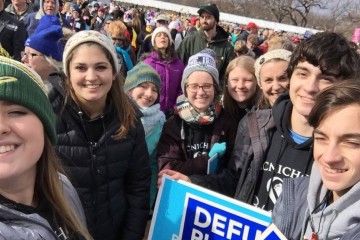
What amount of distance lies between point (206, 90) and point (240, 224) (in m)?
1.16

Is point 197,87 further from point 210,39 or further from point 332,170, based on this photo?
point 210,39

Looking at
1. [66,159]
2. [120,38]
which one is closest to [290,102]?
[66,159]

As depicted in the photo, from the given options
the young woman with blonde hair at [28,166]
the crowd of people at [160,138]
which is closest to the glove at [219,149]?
the crowd of people at [160,138]

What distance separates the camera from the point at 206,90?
298cm

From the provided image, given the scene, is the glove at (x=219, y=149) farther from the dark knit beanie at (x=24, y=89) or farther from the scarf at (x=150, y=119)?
the dark knit beanie at (x=24, y=89)

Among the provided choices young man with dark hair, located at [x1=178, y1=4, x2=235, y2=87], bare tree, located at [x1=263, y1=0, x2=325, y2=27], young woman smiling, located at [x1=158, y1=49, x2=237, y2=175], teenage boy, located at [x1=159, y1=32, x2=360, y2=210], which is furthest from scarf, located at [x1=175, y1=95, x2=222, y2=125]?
bare tree, located at [x1=263, y1=0, x2=325, y2=27]

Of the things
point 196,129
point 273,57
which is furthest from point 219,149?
point 273,57

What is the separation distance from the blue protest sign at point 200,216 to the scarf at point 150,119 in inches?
35.6

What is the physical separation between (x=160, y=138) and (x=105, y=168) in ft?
2.36

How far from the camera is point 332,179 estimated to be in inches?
61.2

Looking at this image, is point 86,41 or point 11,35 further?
point 11,35

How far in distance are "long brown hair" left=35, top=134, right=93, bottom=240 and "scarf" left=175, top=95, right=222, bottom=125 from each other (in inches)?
52.2

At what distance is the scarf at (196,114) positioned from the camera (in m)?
2.84

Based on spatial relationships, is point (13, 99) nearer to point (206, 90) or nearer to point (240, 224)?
point (240, 224)
